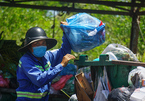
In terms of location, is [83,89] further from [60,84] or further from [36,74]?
[60,84]

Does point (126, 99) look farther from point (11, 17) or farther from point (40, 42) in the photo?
point (11, 17)

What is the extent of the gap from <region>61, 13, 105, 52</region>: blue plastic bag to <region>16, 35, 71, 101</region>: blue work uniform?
48 cm

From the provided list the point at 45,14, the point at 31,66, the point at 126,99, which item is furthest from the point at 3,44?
the point at 45,14

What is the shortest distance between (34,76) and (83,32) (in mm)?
949

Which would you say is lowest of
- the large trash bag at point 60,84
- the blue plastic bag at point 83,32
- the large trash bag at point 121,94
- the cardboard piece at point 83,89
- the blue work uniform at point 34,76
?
the large trash bag at point 60,84

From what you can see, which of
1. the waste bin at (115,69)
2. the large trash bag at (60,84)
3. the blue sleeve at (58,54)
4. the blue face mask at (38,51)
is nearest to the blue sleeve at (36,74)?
the blue face mask at (38,51)

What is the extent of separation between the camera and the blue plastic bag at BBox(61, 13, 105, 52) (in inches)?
117

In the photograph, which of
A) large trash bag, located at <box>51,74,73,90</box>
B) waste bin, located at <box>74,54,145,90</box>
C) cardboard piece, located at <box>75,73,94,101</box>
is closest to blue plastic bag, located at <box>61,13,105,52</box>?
waste bin, located at <box>74,54,145,90</box>

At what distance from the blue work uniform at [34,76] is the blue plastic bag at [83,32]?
0.48 m

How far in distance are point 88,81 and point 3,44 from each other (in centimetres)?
248

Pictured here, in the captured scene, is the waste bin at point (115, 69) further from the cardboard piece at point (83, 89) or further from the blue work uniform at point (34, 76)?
the blue work uniform at point (34, 76)

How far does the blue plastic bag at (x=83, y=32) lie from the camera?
298 cm

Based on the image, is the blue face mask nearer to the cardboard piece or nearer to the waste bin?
the cardboard piece

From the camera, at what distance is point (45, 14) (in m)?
8.71
